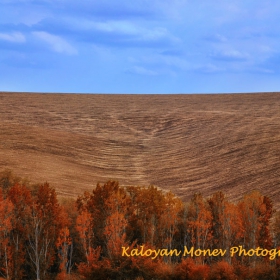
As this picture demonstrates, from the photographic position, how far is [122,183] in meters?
80.9

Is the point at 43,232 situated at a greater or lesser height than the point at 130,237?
greater

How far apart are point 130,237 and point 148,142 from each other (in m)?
58.6

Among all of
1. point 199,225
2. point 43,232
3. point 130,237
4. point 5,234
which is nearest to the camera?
point 5,234

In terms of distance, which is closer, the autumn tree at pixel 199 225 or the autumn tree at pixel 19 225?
the autumn tree at pixel 19 225

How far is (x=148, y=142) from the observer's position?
10775cm

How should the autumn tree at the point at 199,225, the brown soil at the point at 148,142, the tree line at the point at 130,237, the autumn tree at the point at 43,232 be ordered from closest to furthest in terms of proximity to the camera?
1. the tree line at the point at 130,237
2. the autumn tree at the point at 43,232
3. the autumn tree at the point at 199,225
4. the brown soil at the point at 148,142

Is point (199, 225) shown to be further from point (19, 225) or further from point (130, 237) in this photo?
point (19, 225)

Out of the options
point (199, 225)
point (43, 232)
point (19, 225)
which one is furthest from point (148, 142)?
point (19, 225)

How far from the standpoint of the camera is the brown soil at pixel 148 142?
78.6m

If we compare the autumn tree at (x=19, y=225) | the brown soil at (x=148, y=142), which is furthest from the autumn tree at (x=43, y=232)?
the brown soil at (x=148, y=142)

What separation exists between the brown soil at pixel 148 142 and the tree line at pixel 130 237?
17.0 metres

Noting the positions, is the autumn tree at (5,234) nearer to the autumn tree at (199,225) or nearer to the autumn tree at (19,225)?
the autumn tree at (19,225)

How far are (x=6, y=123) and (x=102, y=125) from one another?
21.0 metres

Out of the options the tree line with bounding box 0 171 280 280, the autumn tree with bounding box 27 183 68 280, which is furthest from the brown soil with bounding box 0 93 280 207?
the autumn tree with bounding box 27 183 68 280
